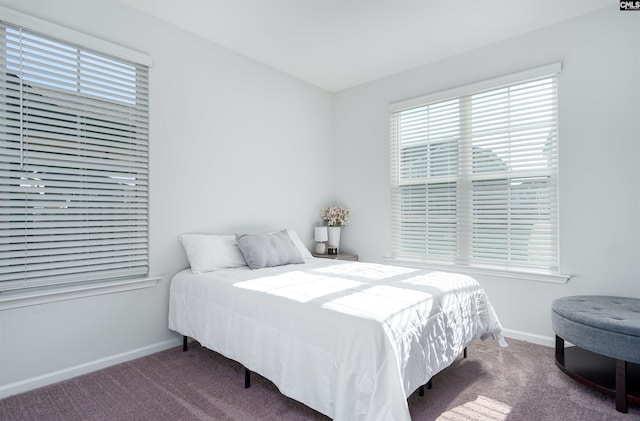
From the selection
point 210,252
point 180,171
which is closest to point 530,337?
point 210,252

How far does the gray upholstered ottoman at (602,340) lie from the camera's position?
199 centimetres

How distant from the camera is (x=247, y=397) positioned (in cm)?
218

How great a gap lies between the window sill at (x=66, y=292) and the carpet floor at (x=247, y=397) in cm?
59

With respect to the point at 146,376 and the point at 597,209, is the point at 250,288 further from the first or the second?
the point at 597,209

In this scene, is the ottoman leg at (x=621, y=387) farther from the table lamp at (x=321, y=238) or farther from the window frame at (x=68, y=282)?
the window frame at (x=68, y=282)

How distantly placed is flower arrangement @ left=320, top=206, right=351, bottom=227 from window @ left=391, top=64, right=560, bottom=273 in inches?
26.1

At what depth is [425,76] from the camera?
3.85 m

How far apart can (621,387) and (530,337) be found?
3.72 ft

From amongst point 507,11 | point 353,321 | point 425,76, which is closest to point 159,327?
point 353,321

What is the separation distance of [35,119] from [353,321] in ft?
8.27

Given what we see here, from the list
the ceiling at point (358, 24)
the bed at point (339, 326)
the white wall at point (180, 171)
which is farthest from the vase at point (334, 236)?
the ceiling at point (358, 24)

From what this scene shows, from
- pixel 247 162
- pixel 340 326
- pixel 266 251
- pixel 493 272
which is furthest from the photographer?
pixel 247 162

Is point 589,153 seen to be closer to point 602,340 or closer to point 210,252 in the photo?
point 602,340

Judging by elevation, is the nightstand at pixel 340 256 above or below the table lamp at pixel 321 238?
below
